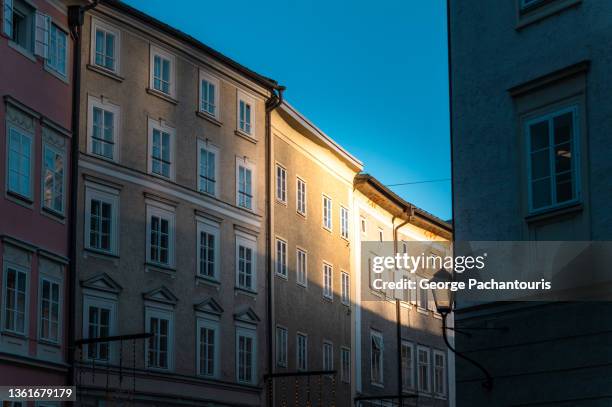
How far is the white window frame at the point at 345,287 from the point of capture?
4852 cm

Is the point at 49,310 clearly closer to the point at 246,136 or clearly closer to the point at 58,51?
the point at 58,51

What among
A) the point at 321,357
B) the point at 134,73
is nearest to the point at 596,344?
the point at 134,73

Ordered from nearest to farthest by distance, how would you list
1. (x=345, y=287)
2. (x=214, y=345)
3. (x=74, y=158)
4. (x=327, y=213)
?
(x=74, y=158) < (x=214, y=345) < (x=327, y=213) < (x=345, y=287)

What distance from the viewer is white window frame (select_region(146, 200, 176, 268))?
117ft

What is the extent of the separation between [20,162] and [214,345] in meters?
10.7

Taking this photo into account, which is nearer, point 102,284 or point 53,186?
point 53,186

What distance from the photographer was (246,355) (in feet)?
130

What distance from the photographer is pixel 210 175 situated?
128 feet

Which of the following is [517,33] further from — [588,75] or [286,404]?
[286,404]

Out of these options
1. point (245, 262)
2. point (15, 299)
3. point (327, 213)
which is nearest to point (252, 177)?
point (245, 262)

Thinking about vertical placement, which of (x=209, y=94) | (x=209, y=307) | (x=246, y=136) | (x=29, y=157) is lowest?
(x=209, y=307)

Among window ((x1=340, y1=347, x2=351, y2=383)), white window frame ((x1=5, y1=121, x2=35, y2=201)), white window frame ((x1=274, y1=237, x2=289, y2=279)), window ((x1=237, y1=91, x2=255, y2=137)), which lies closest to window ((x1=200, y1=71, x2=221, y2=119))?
window ((x1=237, y1=91, x2=255, y2=137))

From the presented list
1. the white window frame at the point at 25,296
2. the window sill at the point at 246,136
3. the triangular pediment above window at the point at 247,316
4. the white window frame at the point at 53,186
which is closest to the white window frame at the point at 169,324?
the triangular pediment above window at the point at 247,316

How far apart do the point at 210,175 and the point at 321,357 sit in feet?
31.6
